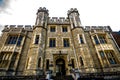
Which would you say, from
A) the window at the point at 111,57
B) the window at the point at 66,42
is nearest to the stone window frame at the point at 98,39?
the window at the point at 111,57

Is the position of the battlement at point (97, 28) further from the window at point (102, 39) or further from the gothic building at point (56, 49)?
the window at point (102, 39)

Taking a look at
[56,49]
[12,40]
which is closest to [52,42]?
[56,49]

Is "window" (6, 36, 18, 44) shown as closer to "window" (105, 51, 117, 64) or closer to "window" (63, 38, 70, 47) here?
"window" (63, 38, 70, 47)

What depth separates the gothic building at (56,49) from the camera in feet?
55.7

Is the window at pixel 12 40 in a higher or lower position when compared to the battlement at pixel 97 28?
lower

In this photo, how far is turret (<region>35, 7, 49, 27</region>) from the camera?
72.7ft

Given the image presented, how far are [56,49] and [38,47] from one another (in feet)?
9.98

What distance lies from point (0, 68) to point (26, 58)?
3.82 m

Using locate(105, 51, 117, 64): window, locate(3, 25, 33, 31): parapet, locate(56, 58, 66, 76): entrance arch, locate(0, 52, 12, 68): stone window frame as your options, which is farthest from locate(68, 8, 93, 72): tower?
Answer: locate(0, 52, 12, 68): stone window frame

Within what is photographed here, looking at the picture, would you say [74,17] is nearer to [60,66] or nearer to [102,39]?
[102,39]

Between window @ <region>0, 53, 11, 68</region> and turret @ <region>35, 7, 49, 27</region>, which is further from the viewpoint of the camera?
turret @ <region>35, 7, 49, 27</region>

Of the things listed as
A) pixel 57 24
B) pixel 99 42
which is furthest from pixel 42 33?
pixel 99 42

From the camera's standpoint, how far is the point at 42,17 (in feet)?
76.0

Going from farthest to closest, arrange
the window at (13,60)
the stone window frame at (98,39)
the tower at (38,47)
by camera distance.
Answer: the stone window frame at (98,39) < the window at (13,60) < the tower at (38,47)
